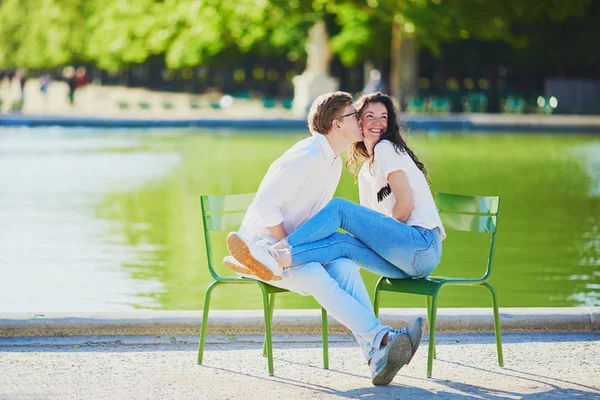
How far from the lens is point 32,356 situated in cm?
622

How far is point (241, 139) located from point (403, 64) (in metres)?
10.7

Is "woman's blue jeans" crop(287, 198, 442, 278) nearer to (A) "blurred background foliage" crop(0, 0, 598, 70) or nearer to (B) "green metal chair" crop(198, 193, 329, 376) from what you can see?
(B) "green metal chair" crop(198, 193, 329, 376)

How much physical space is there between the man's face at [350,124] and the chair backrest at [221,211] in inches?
26.6

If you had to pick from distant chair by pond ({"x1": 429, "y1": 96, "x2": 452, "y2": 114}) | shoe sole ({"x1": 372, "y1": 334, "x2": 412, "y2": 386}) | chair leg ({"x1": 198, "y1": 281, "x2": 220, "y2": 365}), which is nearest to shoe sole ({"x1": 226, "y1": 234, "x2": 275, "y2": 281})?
chair leg ({"x1": 198, "y1": 281, "x2": 220, "y2": 365})

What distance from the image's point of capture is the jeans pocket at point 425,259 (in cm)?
594

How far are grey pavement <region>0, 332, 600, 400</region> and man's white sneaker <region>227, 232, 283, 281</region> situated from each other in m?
0.51

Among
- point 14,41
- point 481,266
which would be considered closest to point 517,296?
point 481,266

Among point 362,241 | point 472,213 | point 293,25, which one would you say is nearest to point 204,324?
point 362,241

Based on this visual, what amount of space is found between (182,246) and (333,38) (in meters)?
29.2

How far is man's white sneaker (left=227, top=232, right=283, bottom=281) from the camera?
18.6 feet

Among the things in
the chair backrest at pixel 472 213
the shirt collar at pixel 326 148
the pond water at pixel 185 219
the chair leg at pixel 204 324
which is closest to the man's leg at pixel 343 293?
the chair leg at pixel 204 324

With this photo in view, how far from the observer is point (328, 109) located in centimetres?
603

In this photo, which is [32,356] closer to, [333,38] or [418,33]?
[418,33]

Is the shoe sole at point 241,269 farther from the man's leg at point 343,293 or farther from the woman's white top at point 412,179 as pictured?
the woman's white top at point 412,179
